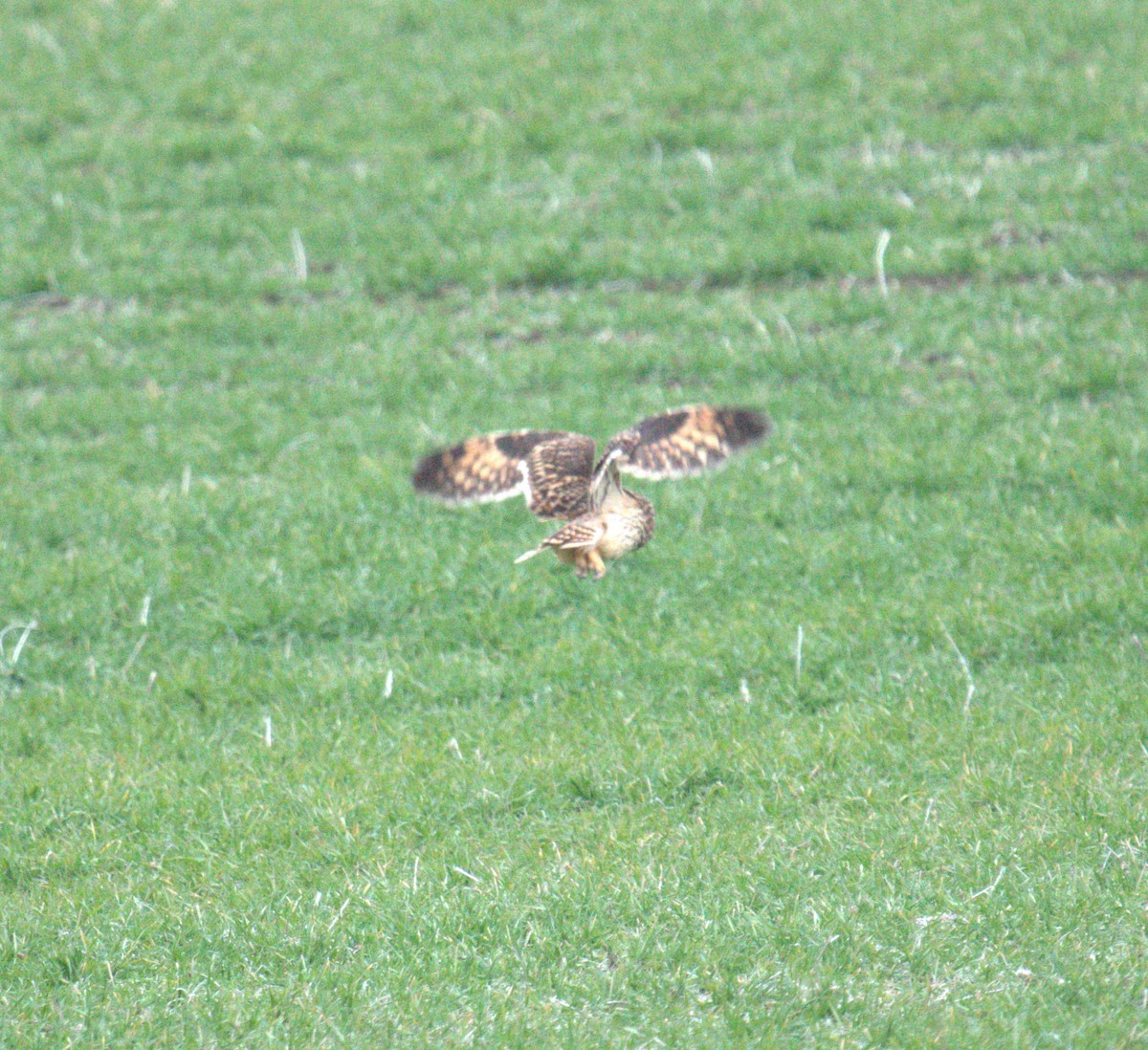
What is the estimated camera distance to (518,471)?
5711 millimetres

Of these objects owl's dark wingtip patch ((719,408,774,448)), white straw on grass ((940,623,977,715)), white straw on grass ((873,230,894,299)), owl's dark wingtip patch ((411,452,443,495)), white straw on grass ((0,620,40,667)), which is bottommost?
white straw on grass ((940,623,977,715))

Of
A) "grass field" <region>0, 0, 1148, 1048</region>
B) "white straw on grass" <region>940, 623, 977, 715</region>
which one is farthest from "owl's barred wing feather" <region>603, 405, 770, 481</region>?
"white straw on grass" <region>940, 623, 977, 715</region>

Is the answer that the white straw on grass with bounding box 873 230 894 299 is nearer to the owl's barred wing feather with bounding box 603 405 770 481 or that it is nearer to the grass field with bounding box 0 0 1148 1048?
the grass field with bounding box 0 0 1148 1048

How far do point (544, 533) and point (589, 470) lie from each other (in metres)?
2.71

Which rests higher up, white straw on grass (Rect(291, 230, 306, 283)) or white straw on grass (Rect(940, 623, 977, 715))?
white straw on grass (Rect(291, 230, 306, 283))

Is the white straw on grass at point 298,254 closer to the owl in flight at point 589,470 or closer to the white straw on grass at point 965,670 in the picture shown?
the owl in flight at point 589,470

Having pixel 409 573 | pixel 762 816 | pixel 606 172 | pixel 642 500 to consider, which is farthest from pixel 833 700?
pixel 606 172

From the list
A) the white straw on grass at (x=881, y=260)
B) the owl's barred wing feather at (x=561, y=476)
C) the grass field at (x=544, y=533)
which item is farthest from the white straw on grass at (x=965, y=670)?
the white straw on grass at (x=881, y=260)

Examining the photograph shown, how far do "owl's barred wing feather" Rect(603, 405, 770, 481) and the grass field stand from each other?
4.78ft

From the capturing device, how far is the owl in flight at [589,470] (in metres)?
5.29

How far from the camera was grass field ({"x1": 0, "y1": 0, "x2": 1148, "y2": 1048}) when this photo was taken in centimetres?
526

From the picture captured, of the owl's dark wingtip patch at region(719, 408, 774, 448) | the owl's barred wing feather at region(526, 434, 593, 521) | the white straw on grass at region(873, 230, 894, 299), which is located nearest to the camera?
the owl's barred wing feather at region(526, 434, 593, 521)

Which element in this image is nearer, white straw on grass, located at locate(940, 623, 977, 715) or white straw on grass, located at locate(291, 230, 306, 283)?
white straw on grass, located at locate(940, 623, 977, 715)

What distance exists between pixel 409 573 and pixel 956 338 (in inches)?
161
